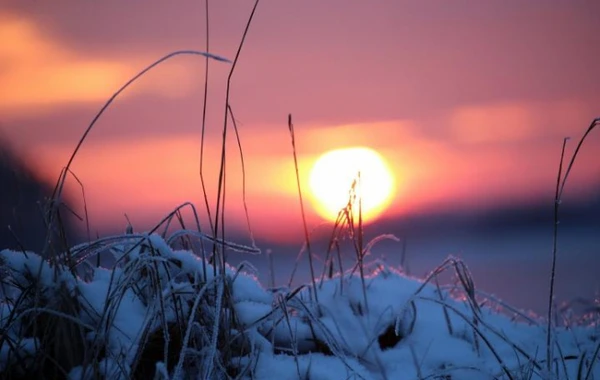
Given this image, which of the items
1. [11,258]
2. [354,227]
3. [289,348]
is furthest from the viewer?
[354,227]

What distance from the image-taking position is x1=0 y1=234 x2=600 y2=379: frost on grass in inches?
66.6

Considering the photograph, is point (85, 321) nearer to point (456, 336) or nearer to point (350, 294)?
point (350, 294)

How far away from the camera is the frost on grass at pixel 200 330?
1.69 meters

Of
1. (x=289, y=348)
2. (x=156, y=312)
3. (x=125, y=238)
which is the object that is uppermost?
(x=125, y=238)

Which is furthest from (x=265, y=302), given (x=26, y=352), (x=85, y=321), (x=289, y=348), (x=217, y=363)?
(x=26, y=352)

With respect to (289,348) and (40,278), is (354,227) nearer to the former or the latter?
(289,348)

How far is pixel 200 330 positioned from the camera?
1773 mm

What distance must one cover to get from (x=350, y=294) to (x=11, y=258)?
103cm

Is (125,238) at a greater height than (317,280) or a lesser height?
greater

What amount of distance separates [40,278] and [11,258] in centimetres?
13

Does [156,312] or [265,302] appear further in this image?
[265,302]

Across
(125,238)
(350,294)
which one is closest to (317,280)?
(350,294)

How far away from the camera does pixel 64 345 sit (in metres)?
1.72

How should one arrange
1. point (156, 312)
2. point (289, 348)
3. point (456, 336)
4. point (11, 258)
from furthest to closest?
point (456, 336) → point (289, 348) → point (11, 258) → point (156, 312)
